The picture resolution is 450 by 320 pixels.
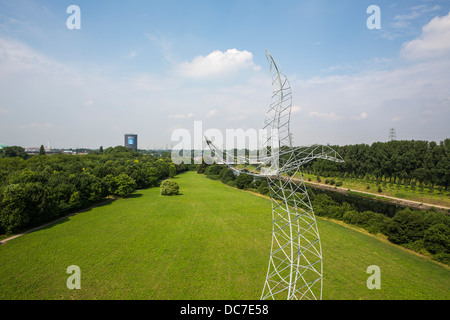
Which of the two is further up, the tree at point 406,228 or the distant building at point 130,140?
the distant building at point 130,140

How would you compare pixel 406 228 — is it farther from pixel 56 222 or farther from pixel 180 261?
pixel 56 222

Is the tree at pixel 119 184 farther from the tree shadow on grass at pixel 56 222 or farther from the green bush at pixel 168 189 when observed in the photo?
the green bush at pixel 168 189

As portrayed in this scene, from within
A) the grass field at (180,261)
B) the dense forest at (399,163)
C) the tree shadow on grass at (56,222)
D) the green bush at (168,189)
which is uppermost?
→ the dense forest at (399,163)

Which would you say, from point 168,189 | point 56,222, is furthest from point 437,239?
point 56,222

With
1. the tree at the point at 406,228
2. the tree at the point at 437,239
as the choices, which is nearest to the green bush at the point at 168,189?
the tree at the point at 406,228

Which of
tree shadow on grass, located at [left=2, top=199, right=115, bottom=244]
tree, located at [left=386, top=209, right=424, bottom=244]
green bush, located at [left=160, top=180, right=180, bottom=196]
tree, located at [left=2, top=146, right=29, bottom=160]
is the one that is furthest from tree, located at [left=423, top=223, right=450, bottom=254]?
A: tree, located at [left=2, top=146, right=29, bottom=160]

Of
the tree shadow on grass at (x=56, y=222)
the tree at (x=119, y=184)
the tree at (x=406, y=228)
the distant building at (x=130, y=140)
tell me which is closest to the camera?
the tree at (x=406, y=228)
